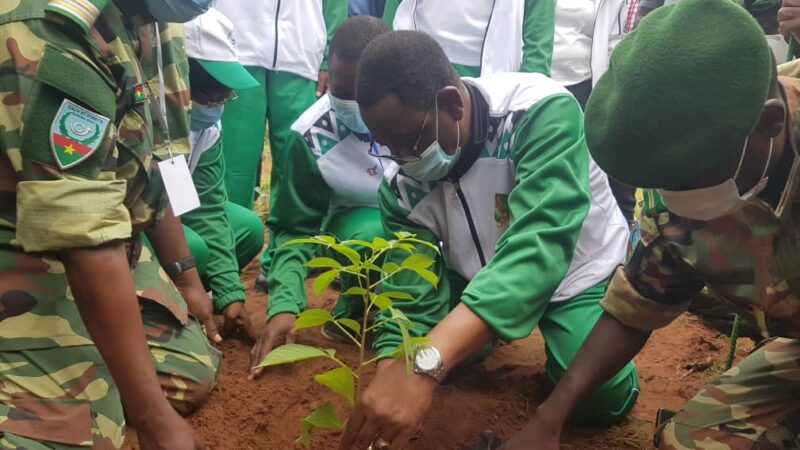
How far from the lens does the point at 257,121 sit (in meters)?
3.56

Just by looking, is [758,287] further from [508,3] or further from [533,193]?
[508,3]

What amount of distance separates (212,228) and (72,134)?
56.1 inches

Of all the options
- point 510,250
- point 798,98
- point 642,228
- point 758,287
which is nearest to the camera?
point 798,98

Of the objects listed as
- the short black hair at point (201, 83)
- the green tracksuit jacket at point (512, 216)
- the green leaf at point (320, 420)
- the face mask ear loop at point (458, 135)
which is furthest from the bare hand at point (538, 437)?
the short black hair at point (201, 83)

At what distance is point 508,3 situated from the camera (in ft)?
11.3

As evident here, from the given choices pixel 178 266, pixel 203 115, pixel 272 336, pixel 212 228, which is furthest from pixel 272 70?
pixel 272 336

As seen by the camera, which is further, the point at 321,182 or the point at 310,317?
the point at 321,182

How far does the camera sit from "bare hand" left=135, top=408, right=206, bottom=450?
5.43 ft

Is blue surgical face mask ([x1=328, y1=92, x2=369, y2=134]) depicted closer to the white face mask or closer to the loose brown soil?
the loose brown soil

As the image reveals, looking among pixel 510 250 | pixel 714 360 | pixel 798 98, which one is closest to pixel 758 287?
pixel 798 98

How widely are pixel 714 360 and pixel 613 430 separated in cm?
71

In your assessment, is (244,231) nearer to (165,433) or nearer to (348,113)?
(348,113)

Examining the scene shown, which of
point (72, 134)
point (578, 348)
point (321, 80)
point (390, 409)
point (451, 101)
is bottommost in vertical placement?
point (578, 348)

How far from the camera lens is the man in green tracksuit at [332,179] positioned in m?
2.82
